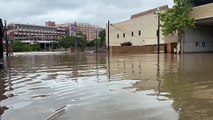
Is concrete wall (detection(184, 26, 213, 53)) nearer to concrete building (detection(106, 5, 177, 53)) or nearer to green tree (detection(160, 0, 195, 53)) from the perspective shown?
concrete building (detection(106, 5, 177, 53))

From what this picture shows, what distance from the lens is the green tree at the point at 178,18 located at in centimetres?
4788

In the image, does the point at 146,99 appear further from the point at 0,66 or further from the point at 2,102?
the point at 0,66

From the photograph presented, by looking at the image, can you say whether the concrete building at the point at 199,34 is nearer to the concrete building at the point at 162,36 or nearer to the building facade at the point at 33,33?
the concrete building at the point at 162,36

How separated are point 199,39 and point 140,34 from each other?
14730mm

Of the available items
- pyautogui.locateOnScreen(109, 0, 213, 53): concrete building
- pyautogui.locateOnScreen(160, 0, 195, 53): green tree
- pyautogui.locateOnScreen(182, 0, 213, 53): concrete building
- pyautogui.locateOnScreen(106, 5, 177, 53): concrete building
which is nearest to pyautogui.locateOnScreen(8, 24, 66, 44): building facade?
pyautogui.locateOnScreen(106, 5, 177, 53): concrete building

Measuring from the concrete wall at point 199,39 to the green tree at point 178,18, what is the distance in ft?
14.5

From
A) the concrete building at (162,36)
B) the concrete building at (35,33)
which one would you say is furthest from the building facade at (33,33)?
the concrete building at (162,36)

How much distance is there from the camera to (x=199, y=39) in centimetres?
5447

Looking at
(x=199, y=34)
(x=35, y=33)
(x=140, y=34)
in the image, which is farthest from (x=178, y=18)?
(x=35, y=33)

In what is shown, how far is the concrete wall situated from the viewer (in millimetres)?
52906

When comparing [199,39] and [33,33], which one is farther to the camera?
[33,33]

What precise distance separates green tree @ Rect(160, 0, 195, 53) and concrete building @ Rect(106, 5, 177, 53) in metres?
5.50

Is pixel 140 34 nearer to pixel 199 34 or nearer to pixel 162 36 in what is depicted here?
pixel 162 36

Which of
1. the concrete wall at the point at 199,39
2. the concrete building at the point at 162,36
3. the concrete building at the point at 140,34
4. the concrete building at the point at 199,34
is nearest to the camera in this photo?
the concrete building at the point at 199,34
